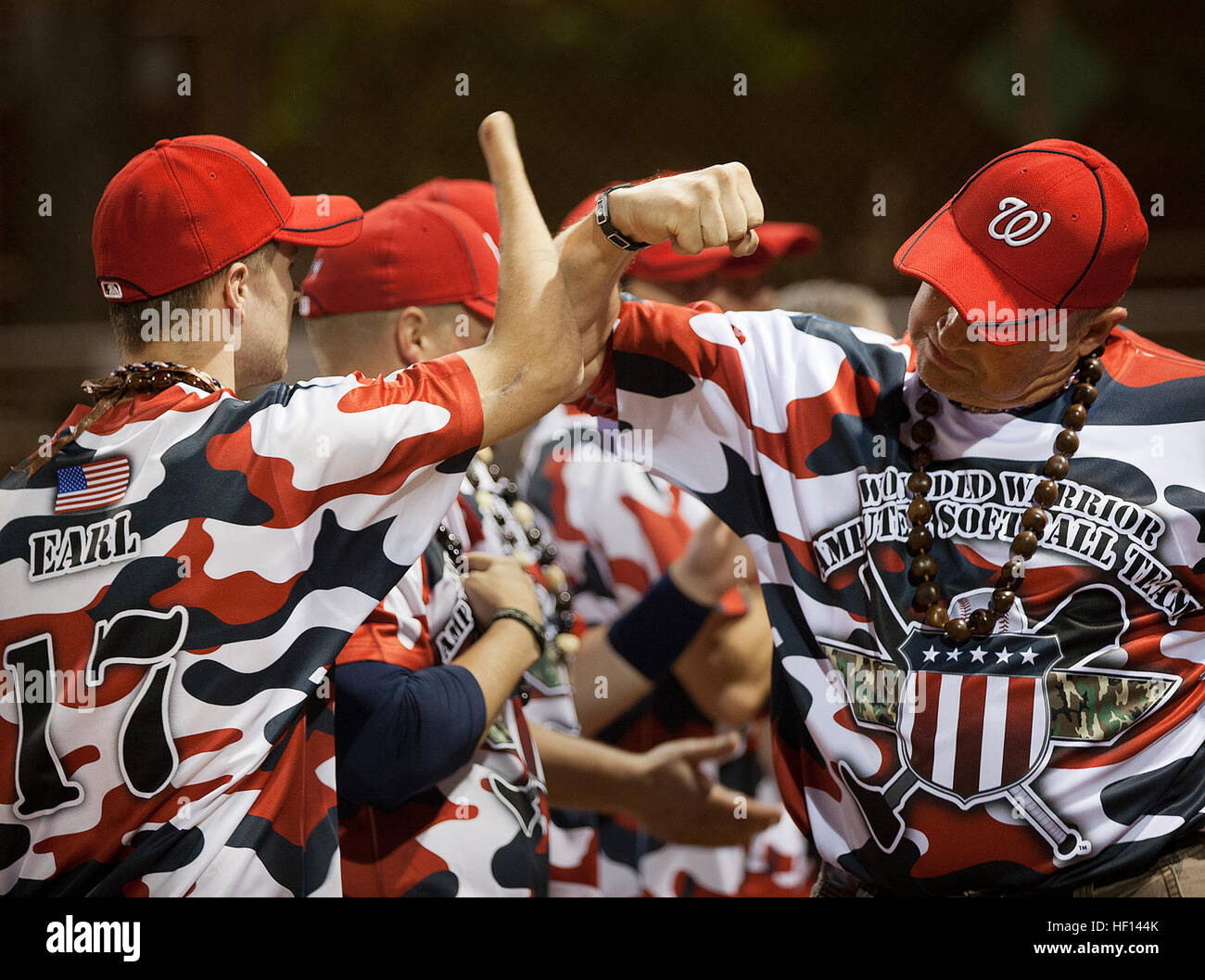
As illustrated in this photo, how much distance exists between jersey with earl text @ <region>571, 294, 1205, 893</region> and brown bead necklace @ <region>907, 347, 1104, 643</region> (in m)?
0.02

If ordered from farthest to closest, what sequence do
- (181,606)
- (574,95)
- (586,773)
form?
(574,95) → (586,773) → (181,606)

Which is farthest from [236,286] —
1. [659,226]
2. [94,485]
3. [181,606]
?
[659,226]

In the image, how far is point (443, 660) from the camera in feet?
6.26

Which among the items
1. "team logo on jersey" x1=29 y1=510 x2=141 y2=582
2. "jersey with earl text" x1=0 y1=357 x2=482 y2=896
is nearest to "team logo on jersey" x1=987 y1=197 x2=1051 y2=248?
"jersey with earl text" x1=0 y1=357 x2=482 y2=896

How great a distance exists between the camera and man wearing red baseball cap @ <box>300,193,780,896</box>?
168cm

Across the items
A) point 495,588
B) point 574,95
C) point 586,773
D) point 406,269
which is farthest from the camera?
point 574,95

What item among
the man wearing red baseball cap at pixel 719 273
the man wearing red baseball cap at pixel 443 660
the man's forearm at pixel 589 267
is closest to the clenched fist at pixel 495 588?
the man wearing red baseball cap at pixel 443 660

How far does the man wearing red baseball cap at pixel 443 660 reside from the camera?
1685mm

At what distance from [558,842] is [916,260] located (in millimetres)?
1753

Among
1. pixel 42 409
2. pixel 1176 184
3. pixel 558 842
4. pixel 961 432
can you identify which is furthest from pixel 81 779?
pixel 1176 184

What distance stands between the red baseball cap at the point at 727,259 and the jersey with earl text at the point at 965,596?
141 cm

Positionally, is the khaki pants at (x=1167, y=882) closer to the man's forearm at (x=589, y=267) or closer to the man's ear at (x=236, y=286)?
the man's forearm at (x=589, y=267)

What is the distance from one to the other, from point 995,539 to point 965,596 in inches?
3.7

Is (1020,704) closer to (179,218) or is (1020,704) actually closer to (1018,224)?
(1018,224)
